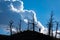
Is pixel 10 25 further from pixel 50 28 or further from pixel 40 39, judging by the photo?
pixel 40 39

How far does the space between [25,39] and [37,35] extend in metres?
5.28

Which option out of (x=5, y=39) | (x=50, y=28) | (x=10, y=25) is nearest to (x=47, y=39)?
(x=5, y=39)

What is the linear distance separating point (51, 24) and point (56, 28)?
6583mm

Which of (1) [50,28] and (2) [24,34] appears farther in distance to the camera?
(1) [50,28]

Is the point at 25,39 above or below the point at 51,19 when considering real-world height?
below

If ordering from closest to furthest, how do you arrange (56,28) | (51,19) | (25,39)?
(25,39)
(51,19)
(56,28)

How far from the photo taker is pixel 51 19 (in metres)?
62.1

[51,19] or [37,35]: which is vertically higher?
[51,19]

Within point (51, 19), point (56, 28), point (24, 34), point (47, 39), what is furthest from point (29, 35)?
point (56, 28)

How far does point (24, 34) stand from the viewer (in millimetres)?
52219

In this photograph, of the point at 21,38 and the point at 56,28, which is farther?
the point at 56,28

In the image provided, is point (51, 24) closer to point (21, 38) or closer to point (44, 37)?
point (44, 37)

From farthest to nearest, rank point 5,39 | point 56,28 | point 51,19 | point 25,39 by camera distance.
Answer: point 56,28, point 51,19, point 5,39, point 25,39

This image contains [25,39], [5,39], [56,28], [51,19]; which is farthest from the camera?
[56,28]
